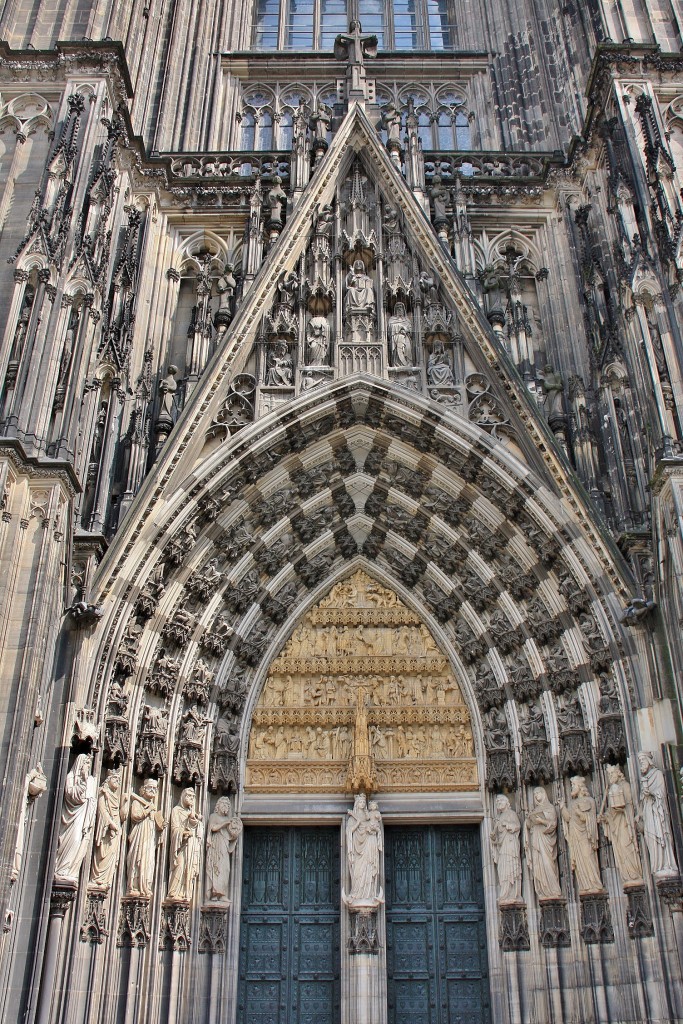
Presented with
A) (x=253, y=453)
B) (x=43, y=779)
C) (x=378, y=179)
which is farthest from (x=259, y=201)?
(x=43, y=779)

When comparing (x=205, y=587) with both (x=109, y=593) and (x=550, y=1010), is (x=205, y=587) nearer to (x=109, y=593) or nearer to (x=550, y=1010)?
(x=109, y=593)

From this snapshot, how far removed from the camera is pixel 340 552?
11781 mm

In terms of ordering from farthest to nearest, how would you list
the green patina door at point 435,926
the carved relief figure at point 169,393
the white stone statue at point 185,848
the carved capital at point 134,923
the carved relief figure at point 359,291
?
the carved relief figure at point 359,291, the carved relief figure at point 169,393, the green patina door at point 435,926, the white stone statue at point 185,848, the carved capital at point 134,923

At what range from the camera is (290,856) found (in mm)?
10445

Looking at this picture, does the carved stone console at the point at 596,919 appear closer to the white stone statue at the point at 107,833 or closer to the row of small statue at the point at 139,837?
the row of small statue at the point at 139,837

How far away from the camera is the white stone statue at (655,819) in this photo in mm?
8352

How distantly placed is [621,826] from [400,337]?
236 inches

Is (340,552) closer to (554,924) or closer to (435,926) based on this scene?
(435,926)

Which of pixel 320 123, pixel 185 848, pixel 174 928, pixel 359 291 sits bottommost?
pixel 174 928

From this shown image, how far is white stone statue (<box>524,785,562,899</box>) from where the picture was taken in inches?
371

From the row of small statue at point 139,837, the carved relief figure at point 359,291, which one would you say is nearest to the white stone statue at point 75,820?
the row of small statue at point 139,837

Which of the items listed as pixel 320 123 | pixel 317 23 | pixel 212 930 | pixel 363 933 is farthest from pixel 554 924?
pixel 317 23

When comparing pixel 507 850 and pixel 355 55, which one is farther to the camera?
pixel 355 55

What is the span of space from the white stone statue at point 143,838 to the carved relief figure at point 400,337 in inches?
217
